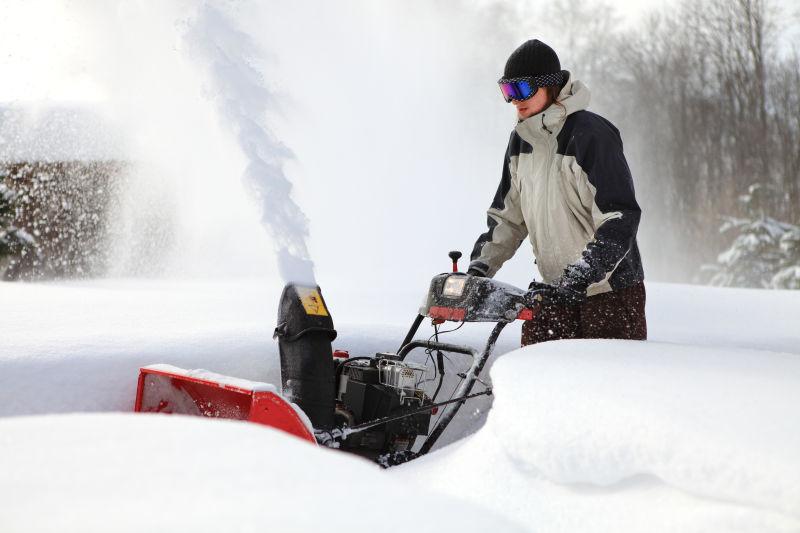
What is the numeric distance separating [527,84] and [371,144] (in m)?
11.4

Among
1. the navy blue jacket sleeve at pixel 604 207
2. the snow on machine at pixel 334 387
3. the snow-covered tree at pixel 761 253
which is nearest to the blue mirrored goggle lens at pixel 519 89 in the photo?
the navy blue jacket sleeve at pixel 604 207

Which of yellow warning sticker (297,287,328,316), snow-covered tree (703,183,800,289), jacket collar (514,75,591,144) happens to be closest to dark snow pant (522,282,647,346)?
jacket collar (514,75,591,144)

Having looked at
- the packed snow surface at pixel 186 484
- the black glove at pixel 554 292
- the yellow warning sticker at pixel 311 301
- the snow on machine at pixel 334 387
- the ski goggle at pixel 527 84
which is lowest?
the snow on machine at pixel 334 387

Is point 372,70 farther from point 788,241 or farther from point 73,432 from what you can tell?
point 73,432

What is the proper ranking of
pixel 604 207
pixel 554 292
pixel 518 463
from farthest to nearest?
pixel 604 207
pixel 554 292
pixel 518 463

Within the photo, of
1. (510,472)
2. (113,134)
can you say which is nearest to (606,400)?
(510,472)

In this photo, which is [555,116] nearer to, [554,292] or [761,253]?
[554,292]

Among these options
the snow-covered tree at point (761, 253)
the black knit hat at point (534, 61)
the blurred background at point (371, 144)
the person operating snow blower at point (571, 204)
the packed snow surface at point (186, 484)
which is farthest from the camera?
the snow-covered tree at point (761, 253)

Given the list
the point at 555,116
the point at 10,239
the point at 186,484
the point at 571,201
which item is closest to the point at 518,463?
the point at 186,484

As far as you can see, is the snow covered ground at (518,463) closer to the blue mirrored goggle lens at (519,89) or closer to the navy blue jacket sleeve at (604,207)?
the navy blue jacket sleeve at (604,207)

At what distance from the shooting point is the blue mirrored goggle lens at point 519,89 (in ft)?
8.77

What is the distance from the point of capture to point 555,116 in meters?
2.66

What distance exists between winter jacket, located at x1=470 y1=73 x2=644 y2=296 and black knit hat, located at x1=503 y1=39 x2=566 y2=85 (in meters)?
0.09

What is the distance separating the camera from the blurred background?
7.57m
